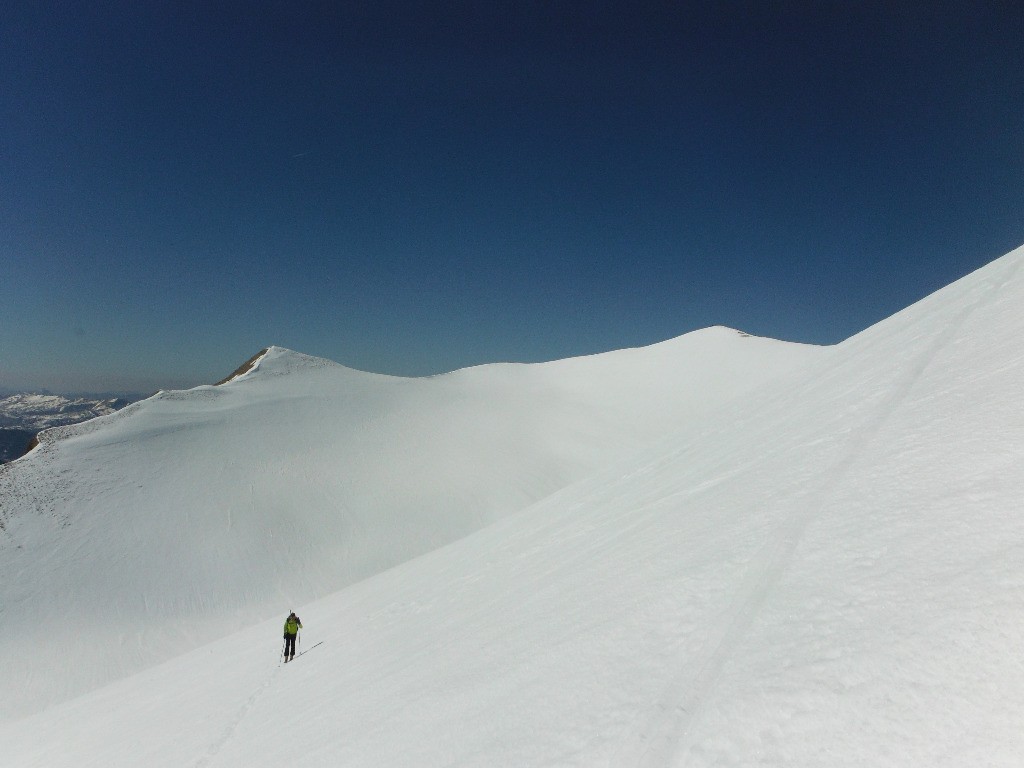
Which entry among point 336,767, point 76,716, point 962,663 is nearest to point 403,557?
point 76,716

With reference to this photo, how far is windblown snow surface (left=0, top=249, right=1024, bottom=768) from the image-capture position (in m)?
2.83

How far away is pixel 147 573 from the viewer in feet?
60.7

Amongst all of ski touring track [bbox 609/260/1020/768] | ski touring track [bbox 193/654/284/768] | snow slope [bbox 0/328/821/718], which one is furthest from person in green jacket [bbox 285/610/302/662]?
ski touring track [bbox 609/260/1020/768]

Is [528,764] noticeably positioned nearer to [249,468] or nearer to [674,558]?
[674,558]

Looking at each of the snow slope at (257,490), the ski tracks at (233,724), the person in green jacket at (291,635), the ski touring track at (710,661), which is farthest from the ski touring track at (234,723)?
the snow slope at (257,490)

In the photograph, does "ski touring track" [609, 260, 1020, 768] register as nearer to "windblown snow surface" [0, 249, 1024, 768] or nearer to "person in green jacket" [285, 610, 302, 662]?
"windblown snow surface" [0, 249, 1024, 768]

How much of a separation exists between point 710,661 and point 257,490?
24.0m

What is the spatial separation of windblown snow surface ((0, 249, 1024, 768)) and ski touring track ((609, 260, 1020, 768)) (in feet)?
0.08

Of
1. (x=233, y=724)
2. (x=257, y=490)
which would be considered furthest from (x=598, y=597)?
(x=257, y=490)

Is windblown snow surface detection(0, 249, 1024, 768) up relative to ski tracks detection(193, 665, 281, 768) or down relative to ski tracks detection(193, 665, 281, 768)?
up

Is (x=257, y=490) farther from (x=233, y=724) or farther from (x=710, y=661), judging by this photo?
(x=710, y=661)

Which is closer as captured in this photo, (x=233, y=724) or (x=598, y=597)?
(x=598, y=597)

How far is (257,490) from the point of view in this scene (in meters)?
23.3

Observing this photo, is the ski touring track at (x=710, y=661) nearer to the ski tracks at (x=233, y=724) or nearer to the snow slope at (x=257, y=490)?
the ski tracks at (x=233, y=724)
